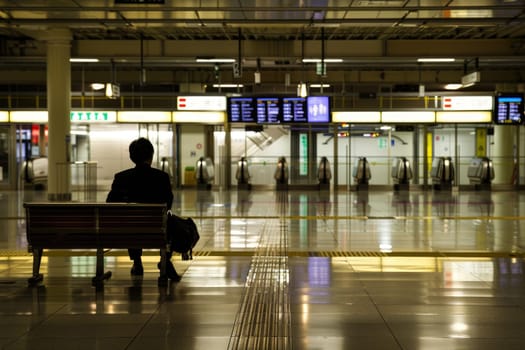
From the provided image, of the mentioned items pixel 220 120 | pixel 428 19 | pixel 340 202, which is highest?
pixel 428 19

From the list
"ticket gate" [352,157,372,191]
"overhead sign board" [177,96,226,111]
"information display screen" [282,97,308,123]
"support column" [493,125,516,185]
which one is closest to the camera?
"information display screen" [282,97,308,123]

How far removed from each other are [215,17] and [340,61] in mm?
5375

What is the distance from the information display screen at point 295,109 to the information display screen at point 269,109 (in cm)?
22

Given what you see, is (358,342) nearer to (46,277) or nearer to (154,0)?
(46,277)

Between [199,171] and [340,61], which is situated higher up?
[340,61]

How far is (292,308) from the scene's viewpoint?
5.74 metres

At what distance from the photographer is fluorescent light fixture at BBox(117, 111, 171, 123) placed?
2422 cm

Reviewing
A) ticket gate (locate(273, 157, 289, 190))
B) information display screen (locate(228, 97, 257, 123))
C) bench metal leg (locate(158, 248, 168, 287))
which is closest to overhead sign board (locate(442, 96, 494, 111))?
ticket gate (locate(273, 157, 289, 190))

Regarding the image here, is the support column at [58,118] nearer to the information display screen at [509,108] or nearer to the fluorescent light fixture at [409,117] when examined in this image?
the fluorescent light fixture at [409,117]

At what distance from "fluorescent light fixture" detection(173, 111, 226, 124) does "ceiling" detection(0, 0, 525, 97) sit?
9.21ft

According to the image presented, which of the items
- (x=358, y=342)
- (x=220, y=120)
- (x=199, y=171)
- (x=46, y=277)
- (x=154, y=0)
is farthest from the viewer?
(x=199, y=171)

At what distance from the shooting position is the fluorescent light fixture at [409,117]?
956 inches

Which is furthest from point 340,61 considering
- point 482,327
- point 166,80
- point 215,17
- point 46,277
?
point 482,327

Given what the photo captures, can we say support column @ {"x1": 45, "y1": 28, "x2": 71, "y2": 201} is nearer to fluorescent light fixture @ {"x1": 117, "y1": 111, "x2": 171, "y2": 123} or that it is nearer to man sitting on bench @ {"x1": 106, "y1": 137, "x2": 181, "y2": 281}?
fluorescent light fixture @ {"x1": 117, "y1": 111, "x2": 171, "y2": 123}
